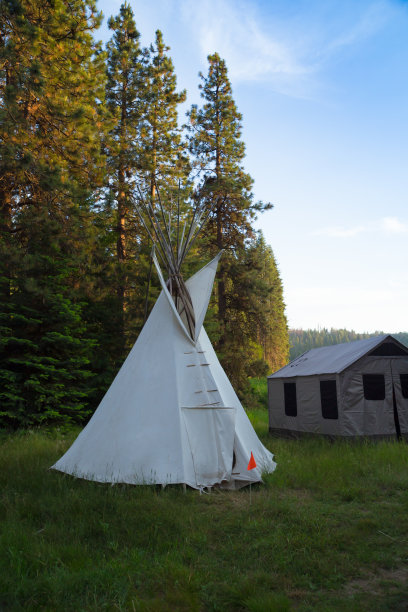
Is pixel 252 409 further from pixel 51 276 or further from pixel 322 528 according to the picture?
pixel 322 528

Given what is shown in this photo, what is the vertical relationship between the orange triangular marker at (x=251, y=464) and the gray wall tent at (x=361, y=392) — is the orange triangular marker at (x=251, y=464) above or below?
below

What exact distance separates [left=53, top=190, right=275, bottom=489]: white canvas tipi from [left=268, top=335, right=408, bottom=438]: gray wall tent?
11.5 feet

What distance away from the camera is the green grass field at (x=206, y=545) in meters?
3.05

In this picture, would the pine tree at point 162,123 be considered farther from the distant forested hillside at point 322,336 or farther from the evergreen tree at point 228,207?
the distant forested hillside at point 322,336

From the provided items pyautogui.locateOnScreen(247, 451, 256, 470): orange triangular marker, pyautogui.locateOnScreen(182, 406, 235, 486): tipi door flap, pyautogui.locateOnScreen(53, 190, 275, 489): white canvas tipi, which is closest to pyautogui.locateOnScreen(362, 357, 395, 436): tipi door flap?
pyautogui.locateOnScreen(53, 190, 275, 489): white canvas tipi

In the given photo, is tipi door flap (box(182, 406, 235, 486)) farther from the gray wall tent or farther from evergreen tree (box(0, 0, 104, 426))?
evergreen tree (box(0, 0, 104, 426))

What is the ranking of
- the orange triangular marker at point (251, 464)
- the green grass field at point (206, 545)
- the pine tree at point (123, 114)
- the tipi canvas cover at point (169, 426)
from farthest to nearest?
the pine tree at point (123, 114)
the orange triangular marker at point (251, 464)
the tipi canvas cover at point (169, 426)
the green grass field at point (206, 545)

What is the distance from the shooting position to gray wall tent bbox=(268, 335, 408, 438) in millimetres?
9742

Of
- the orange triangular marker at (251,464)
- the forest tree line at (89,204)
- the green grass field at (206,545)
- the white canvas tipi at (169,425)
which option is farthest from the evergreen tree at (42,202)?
the orange triangular marker at (251,464)

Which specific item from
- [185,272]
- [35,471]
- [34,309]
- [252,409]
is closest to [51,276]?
[34,309]

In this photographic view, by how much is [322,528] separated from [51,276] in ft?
29.4

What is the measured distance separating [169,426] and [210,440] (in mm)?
590

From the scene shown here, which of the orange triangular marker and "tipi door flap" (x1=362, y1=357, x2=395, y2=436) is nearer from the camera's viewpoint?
the orange triangular marker

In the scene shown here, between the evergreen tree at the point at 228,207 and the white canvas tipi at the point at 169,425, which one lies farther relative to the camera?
the evergreen tree at the point at 228,207
